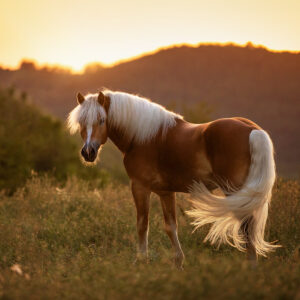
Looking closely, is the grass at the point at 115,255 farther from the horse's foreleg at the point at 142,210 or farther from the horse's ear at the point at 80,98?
the horse's ear at the point at 80,98

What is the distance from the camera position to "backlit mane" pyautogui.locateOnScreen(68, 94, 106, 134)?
15.0 feet

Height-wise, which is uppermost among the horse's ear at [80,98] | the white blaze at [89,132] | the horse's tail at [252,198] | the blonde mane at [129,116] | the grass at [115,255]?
the horse's ear at [80,98]

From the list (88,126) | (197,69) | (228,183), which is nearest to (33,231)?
(88,126)

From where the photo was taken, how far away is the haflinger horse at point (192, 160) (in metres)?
3.76

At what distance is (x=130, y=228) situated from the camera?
6008 mm

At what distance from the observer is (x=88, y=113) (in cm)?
457

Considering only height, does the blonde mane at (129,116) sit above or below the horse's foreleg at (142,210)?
above

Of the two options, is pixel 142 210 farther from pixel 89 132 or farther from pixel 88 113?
pixel 88 113

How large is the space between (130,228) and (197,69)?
1591 inches

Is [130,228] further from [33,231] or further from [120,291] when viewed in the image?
[120,291]

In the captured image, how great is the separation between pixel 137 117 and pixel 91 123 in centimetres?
57

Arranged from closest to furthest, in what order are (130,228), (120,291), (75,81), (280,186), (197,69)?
(120,291), (130,228), (280,186), (197,69), (75,81)

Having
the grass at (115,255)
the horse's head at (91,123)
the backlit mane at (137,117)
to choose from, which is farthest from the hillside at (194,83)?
the horse's head at (91,123)

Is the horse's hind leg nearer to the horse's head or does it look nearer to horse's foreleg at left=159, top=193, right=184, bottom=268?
horse's foreleg at left=159, top=193, right=184, bottom=268
